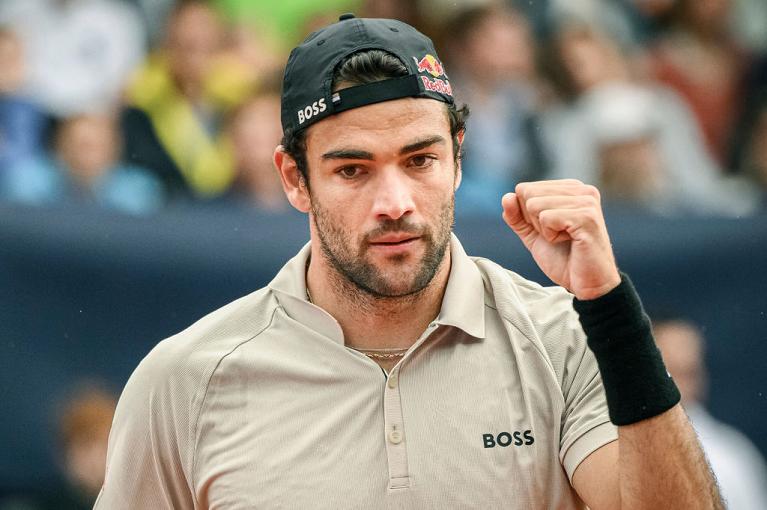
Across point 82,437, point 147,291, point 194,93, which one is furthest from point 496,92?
point 82,437

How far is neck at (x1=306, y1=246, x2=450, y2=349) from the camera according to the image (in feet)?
11.1

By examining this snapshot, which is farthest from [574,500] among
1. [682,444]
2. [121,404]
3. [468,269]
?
[121,404]

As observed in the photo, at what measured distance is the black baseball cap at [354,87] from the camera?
3.29 metres

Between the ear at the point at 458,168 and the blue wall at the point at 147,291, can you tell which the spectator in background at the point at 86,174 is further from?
the ear at the point at 458,168

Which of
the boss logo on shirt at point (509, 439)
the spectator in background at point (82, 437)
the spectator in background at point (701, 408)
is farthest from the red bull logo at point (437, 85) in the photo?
the spectator in background at point (82, 437)

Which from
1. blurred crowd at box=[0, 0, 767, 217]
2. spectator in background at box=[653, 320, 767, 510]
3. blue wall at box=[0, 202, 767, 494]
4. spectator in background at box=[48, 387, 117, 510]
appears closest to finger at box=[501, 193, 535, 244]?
blue wall at box=[0, 202, 767, 494]

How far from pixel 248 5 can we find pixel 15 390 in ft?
9.36

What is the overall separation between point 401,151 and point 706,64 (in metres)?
5.15

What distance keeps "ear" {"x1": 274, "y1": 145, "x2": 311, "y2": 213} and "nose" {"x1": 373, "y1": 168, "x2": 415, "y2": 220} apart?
0.36 metres

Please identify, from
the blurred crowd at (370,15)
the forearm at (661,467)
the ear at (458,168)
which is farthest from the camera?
the blurred crowd at (370,15)

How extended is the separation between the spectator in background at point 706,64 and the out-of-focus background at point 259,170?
0.04 feet

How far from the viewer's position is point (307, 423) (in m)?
3.24

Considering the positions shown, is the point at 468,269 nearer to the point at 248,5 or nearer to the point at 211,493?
the point at 211,493

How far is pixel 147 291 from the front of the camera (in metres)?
5.79
